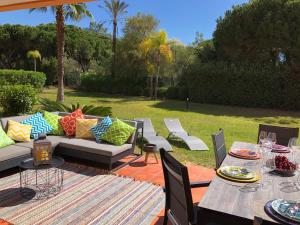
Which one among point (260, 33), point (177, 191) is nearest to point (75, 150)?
point (177, 191)

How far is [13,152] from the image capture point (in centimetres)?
488

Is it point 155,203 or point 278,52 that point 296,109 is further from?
point 155,203

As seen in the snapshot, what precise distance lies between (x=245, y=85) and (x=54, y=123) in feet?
46.4

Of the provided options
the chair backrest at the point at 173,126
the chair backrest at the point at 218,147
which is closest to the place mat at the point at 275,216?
the chair backrest at the point at 218,147

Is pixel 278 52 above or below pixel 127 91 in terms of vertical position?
above

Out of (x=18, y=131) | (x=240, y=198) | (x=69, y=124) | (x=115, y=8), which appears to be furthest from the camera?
(x=115, y=8)

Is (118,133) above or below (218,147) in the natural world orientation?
below

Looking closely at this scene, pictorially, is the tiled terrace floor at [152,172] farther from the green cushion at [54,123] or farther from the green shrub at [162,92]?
the green shrub at [162,92]

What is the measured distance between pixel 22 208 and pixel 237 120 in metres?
11.2

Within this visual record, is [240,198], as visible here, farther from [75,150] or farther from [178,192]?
[75,150]

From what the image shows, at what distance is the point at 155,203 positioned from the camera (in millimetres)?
4176

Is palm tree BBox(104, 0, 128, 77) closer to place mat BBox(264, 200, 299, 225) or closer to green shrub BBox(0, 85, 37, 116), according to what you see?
green shrub BBox(0, 85, 37, 116)

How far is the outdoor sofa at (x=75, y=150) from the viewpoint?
4.85 m

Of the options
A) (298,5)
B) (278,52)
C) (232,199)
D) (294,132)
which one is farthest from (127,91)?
(232,199)
